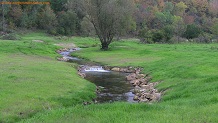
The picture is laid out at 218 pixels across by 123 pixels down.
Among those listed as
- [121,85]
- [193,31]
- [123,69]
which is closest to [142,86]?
[121,85]

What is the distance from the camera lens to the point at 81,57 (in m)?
61.1

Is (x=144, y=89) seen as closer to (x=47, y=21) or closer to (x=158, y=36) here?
(x=158, y=36)

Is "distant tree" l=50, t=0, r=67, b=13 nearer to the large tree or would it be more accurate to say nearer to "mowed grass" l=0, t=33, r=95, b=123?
the large tree

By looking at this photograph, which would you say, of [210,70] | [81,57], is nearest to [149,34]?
[81,57]

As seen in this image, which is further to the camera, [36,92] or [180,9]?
[180,9]

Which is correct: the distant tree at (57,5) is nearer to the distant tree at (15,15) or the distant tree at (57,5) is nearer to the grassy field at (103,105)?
the distant tree at (15,15)

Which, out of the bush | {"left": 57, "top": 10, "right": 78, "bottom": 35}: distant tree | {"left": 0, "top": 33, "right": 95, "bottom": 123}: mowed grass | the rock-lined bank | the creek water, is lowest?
the creek water

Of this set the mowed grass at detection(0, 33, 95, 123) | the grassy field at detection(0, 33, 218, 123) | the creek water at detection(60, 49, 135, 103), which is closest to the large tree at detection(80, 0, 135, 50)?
the creek water at detection(60, 49, 135, 103)

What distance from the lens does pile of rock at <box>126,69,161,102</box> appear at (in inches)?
1010

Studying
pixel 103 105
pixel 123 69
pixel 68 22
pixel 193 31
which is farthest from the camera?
pixel 68 22

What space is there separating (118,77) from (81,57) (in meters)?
24.1

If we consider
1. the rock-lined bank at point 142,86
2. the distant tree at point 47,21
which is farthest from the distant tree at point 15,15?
the rock-lined bank at point 142,86

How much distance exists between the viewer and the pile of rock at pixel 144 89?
84.2 feet

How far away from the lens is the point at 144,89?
29953 millimetres
